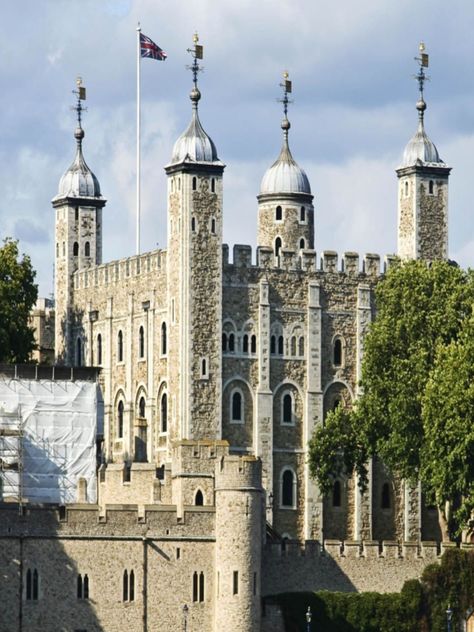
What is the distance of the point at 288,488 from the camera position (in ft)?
436

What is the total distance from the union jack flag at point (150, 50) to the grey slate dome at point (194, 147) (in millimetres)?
4684

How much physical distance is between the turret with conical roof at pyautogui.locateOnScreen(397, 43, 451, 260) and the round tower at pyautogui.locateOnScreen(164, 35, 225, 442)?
35.4 ft

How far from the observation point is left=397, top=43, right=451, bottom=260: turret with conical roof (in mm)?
138250

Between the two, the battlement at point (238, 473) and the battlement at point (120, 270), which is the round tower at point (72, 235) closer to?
the battlement at point (120, 270)

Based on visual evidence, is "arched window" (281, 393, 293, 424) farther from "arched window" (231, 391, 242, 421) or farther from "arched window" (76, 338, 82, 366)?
"arched window" (76, 338, 82, 366)

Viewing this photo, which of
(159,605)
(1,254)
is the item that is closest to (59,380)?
(1,254)

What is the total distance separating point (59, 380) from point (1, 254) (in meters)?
11.8

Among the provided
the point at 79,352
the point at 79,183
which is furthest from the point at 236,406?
the point at 79,183

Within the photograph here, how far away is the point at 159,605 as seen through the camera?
109500 mm

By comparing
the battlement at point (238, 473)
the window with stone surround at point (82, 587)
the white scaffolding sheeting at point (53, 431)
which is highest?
the white scaffolding sheeting at point (53, 431)

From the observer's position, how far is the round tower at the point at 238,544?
110 m

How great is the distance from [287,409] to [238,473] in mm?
21983

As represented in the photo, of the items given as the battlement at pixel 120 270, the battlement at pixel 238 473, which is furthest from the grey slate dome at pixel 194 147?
the battlement at pixel 238 473

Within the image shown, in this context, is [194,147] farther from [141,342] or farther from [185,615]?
[185,615]
